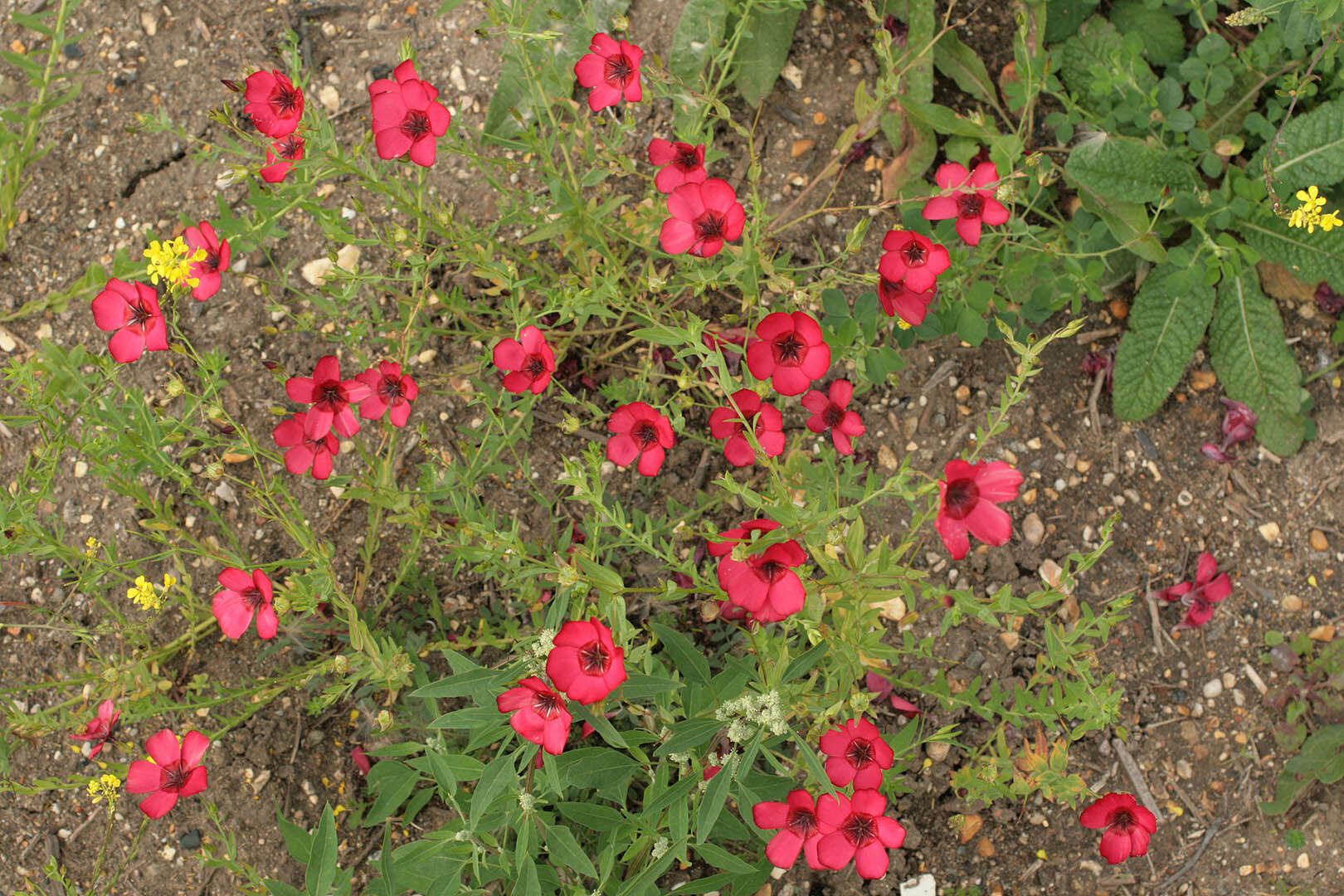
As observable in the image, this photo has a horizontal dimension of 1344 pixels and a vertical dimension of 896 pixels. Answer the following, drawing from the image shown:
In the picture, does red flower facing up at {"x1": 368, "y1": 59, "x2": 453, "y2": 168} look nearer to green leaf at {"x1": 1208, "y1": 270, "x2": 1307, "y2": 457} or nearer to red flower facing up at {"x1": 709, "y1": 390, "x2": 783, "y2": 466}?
red flower facing up at {"x1": 709, "y1": 390, "x2": 783, "y2": 466}

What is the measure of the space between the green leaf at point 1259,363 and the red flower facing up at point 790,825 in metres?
1.72

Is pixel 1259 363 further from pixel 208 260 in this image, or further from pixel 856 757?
pixel 208 260

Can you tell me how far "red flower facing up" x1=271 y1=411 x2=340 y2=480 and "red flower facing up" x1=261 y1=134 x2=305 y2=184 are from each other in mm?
462

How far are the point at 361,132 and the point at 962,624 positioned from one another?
2.13m

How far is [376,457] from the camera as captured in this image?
2.36 metres

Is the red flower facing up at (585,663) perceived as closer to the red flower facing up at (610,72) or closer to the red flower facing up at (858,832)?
the red flower facing up at (858,832)

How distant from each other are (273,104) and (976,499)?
4.76 feet

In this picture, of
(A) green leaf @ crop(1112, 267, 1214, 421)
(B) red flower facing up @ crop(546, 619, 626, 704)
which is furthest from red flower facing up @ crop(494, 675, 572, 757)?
(A) green leaf @ crop(1112, 267, 1214, 421)

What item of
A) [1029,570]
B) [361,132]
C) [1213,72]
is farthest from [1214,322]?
[361,132]

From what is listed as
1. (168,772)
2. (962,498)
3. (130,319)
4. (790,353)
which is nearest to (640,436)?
(790,353)

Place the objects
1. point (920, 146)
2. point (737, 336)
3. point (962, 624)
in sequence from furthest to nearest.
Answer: point (920, 146)
point (962, 624)
point (737, 336)

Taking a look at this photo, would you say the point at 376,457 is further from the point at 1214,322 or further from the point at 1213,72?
the point at 1213,72

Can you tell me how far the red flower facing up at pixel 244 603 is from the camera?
1833mm

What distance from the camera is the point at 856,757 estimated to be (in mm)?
1778
